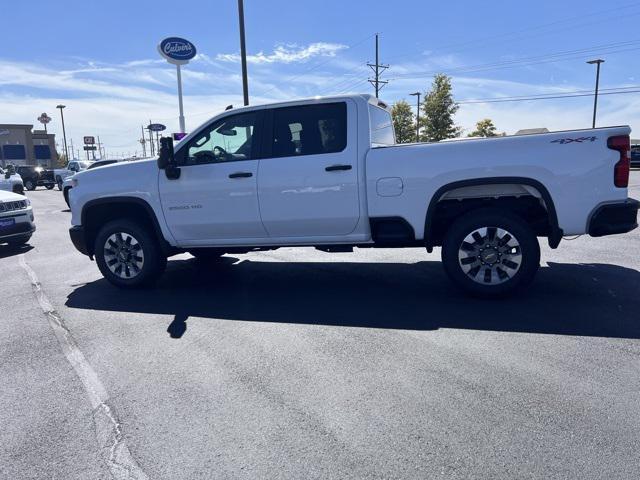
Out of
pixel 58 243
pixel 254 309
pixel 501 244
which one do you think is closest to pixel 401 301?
pixel 501 244

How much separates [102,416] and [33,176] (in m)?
39.5

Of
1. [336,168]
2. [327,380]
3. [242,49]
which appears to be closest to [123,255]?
[336,168]

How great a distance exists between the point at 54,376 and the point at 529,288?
471 cm

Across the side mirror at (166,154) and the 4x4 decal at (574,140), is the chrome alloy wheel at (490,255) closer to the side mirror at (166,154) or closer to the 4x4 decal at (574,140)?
the 4x4 decal at (574,140)

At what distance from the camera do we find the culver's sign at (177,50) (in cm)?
1645

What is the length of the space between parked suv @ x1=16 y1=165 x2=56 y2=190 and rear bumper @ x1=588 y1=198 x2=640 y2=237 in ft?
131

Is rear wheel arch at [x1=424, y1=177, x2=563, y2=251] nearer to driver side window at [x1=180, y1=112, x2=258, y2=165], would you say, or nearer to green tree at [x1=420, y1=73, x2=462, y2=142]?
driver side window at [x1=180, y1=112, x2=258, y2=165]

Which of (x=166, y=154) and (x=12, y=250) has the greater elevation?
(x=166, y=154)

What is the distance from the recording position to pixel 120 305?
5773 mm

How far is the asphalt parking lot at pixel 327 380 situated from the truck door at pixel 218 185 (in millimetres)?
814

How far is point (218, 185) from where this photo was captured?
5.80 metres

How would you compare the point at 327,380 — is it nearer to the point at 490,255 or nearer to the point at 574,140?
the point at 490,255

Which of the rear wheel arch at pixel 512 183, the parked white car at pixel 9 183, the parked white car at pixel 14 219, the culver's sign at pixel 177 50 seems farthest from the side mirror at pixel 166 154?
the parked white car at pixel 9 183

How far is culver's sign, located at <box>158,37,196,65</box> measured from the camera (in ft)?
54.0
